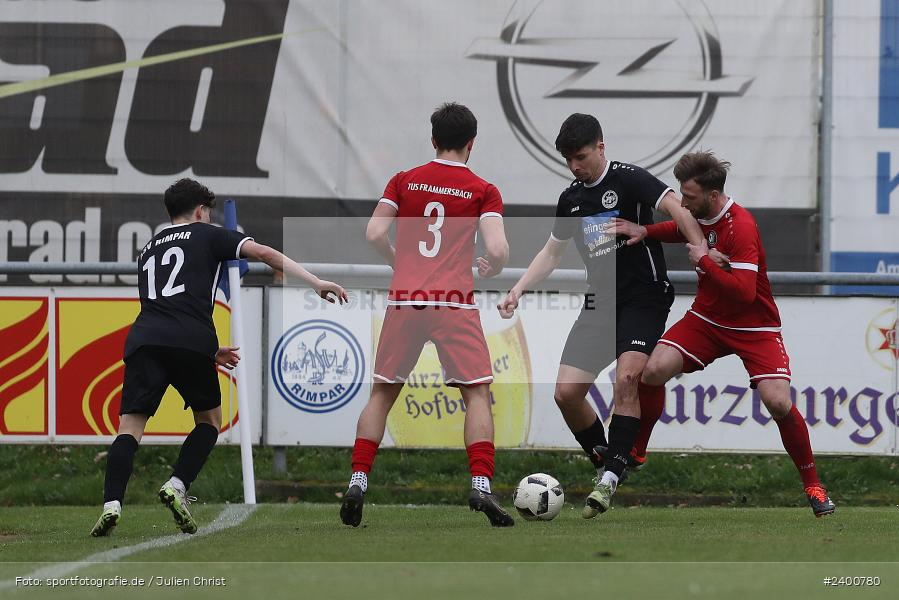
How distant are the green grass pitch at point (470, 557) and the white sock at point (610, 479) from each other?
200 millimetres

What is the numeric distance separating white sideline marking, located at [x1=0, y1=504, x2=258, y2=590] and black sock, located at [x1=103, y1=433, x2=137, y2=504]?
1.07 feet

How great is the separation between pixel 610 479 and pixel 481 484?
34.1 inches

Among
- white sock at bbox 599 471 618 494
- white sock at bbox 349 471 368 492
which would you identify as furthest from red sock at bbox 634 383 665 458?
white sock at bbox 349 471 368 492

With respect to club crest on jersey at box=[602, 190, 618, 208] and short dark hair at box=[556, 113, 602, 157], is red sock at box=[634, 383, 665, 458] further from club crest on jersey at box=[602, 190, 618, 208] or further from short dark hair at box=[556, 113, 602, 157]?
short dark hair at box=[556, 113, 602, 157]

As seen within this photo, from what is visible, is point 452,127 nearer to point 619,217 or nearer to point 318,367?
point 619,217

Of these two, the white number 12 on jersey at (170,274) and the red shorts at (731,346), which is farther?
the red shorts at (731,346)

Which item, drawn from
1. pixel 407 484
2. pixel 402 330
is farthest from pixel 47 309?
pixel 402 330

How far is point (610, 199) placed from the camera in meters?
7.10

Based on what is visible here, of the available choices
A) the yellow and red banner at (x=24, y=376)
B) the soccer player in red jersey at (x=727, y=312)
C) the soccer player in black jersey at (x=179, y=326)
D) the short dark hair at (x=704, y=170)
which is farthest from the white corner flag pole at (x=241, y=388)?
the short dark hair at (x=704, y=170)

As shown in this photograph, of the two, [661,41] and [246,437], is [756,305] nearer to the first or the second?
[246,437]

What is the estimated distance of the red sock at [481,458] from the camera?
6379 mm

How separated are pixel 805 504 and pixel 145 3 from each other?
734cm

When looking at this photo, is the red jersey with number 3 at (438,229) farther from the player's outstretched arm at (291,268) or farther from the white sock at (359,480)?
the white sock at (359,480)

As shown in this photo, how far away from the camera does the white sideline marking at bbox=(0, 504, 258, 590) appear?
4.75m
